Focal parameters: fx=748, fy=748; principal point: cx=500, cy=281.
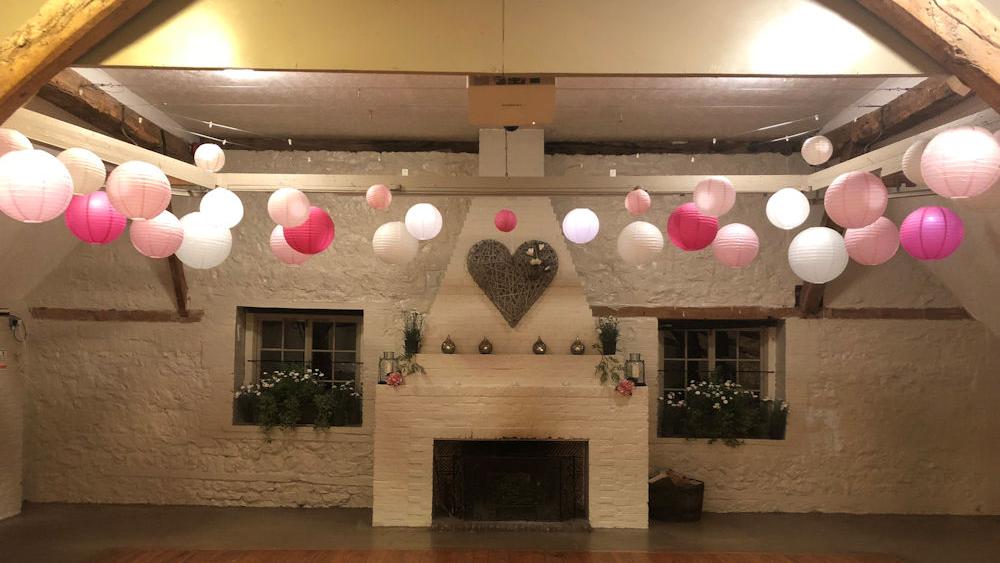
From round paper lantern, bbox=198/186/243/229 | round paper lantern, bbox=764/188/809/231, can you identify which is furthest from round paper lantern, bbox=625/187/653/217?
round paper lantern, bbox=198/186/243/229

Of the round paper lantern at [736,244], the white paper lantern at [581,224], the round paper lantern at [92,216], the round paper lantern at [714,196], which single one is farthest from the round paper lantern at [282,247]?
the round paper lantern at [736,244]

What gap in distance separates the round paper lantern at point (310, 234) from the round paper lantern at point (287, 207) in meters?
0.12

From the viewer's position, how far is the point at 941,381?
22.8 ft

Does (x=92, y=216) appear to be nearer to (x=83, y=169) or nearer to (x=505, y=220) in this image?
(x=83, y=169)

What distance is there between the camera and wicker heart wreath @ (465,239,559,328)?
6.52m

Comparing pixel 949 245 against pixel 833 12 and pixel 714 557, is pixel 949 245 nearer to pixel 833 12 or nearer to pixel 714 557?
pixel 833 12

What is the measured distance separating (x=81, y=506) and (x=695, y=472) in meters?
5.62

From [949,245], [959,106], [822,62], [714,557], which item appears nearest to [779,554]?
[714,557]

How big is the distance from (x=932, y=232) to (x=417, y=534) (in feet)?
A: 14.0

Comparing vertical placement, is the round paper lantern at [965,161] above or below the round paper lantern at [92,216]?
above

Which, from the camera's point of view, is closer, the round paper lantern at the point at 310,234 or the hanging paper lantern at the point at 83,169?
the hanging paper lantern at the point at 83,169

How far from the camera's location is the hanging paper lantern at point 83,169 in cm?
354

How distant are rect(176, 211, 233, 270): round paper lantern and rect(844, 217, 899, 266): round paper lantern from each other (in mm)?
3557

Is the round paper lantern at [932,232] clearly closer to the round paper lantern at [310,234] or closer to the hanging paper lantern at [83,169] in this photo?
the round paper lantern at [310,234]
